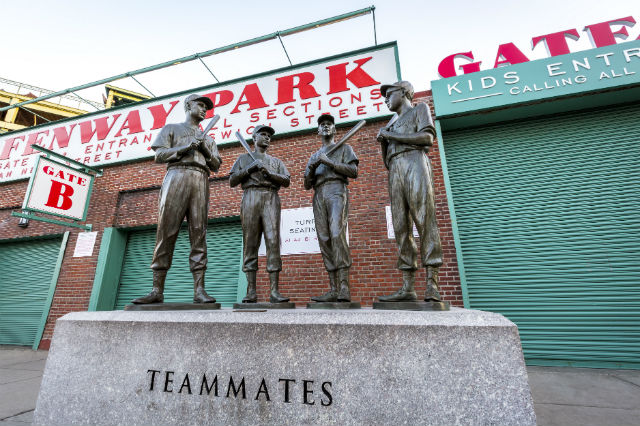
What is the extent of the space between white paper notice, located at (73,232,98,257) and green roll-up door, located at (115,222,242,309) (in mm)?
786

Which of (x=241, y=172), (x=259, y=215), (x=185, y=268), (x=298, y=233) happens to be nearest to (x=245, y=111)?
(x=298, y=233)

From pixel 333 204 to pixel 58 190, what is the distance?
7.09 meters

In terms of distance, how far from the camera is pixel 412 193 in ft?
8.59

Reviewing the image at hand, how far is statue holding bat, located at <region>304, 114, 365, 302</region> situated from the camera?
288 cm

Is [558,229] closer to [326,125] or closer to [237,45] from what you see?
[326,125]

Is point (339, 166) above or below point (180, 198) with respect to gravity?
above

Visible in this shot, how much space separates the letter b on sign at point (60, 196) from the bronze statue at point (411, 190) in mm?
7466

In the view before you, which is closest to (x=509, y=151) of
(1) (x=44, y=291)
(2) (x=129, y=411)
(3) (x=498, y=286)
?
(3) (x=498, y=286)

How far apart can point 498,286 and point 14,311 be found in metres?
11.2

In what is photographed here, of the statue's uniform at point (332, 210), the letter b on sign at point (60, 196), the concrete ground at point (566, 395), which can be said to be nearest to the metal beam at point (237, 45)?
the letter b on sign at point (60, 196)

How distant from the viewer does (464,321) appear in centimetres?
191

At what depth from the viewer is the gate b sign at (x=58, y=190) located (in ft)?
20.4

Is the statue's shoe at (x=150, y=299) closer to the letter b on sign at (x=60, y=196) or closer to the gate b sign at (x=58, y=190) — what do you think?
the gate b sign at (x=58, y=190)

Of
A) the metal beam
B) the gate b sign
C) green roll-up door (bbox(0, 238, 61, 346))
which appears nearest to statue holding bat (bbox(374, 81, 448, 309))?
the metal beam
